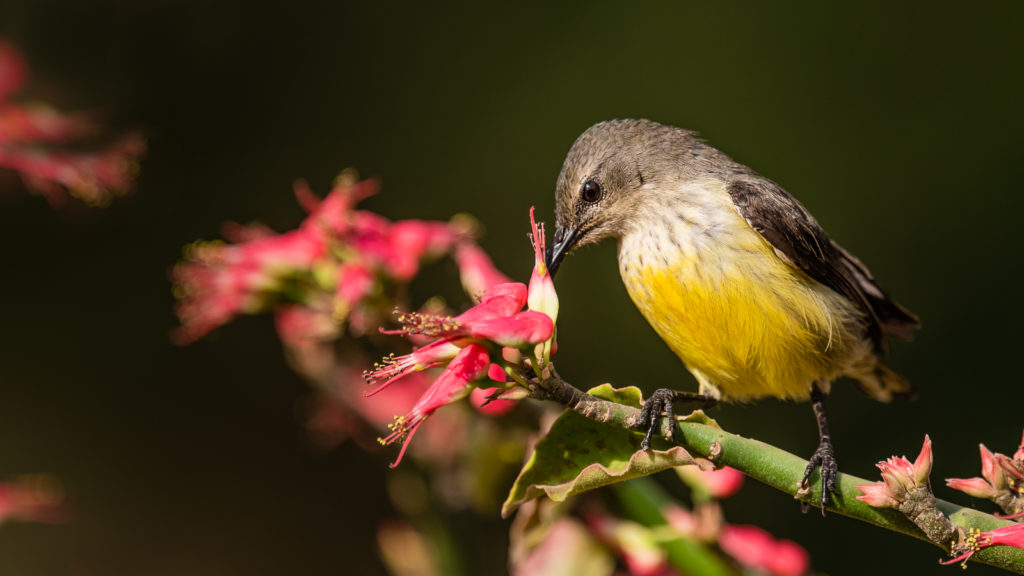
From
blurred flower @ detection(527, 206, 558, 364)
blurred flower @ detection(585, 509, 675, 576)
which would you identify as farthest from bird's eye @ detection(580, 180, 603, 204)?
blurred flower @ detection(527, 206, 558, 364)

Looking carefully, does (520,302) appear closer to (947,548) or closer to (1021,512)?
(947,548)

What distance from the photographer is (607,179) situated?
2240 mm

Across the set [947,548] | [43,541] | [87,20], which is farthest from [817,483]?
[87,20]

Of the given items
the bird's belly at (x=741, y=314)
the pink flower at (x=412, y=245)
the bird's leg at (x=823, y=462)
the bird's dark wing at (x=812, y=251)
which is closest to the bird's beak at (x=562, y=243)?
the bird's belly at (x=741, y=314)

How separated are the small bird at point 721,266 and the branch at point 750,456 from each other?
55 cm

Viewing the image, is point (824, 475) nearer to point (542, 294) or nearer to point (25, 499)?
point (542, 294)

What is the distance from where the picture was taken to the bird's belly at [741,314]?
1.97 metres

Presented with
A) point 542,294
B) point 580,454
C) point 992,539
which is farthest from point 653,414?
point 992,539

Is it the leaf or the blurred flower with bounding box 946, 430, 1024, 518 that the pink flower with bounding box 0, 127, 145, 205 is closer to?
the leaf

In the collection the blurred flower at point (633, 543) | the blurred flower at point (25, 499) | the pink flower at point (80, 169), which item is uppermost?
the pink flower at point (80, 169)

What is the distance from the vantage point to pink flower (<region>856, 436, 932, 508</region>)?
3.92ft

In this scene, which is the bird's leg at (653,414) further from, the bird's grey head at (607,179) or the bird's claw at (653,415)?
the bird's grey head at (607,179)

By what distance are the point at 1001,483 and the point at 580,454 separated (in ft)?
1.90

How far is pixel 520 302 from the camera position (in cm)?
123
